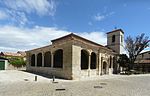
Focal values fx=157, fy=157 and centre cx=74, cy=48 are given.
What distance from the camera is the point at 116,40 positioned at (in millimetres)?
36719

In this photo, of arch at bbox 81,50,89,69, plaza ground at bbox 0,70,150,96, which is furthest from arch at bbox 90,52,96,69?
plaza ground at bbox 0,70,150,96

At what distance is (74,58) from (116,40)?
19.7m

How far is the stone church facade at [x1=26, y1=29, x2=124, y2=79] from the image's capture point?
790 inches

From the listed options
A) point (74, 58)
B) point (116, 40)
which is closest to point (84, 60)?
point (74, 58)

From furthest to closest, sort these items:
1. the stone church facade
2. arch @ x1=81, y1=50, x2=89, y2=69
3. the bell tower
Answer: the bell tower < arch @ x1=81, y1=50, x2=89, y2=69 < the stone church facade

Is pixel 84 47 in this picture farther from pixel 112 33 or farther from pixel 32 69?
pixel 112 33

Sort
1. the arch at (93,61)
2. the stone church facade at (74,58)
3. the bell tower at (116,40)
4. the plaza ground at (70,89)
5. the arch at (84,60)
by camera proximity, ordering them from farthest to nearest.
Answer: the bell tower at (116,40), the arch at (93,61), the arch at (84,60), the stone church facade at (74,58), the plaza ground at (70,89)

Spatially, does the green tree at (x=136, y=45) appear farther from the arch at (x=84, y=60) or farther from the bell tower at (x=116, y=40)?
the arch at (x=84, y=60)

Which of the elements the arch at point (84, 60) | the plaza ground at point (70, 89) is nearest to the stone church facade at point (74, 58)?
the arch at point (84, 60)

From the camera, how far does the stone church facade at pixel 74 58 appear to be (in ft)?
65.8

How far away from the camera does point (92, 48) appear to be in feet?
78.4

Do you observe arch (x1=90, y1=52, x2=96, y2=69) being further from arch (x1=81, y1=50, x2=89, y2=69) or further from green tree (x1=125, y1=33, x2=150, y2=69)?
green tree (x1=125, y1=33, x2=150, y2=69)

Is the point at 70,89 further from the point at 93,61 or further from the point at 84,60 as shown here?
the point at 93,61

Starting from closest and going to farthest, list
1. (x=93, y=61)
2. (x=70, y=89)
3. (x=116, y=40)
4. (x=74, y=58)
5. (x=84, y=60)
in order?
(x=70, y=89) < (x=74, y=58) < (x=84, y=60) < (x=93, y=61) < (x=116, y=40)
